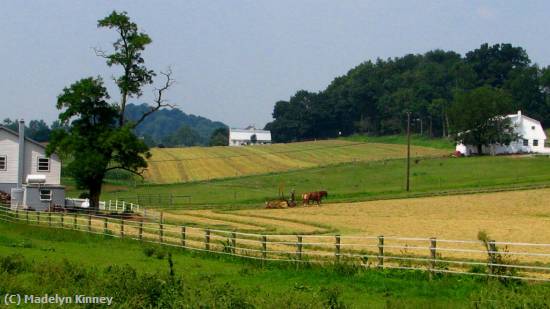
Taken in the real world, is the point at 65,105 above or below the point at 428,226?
above

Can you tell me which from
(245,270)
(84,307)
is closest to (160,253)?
(245,270)

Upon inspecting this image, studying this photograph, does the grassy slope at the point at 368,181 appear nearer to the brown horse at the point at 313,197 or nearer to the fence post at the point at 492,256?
the brown horse at the point at 313,197

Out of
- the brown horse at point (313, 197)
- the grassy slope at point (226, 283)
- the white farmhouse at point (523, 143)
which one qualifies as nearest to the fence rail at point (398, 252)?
the grassy slope at point (226, 283)

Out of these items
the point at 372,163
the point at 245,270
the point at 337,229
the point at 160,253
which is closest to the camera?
the point at 245,270

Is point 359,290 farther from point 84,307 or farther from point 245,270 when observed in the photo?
point 84,307

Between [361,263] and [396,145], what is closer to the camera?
[361,263]

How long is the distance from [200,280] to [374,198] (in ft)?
157

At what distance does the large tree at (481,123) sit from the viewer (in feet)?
348

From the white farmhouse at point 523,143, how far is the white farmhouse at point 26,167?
2608 inches

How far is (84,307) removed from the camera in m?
12.8

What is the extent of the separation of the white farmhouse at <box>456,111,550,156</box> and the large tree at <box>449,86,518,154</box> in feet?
5.90

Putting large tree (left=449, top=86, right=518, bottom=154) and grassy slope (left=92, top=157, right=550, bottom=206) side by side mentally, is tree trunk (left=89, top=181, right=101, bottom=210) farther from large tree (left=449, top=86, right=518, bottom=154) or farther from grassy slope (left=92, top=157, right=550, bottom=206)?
large tree (left=449, top=86, right=518, bottom=154)

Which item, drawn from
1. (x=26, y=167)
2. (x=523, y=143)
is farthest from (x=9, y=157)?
(x=523, y=143)

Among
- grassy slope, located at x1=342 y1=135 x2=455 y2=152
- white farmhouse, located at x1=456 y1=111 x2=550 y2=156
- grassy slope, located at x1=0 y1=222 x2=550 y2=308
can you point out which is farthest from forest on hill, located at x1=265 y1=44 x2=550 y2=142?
grassy slope, located at x1=0 y1=222 x2=550 y2=308
